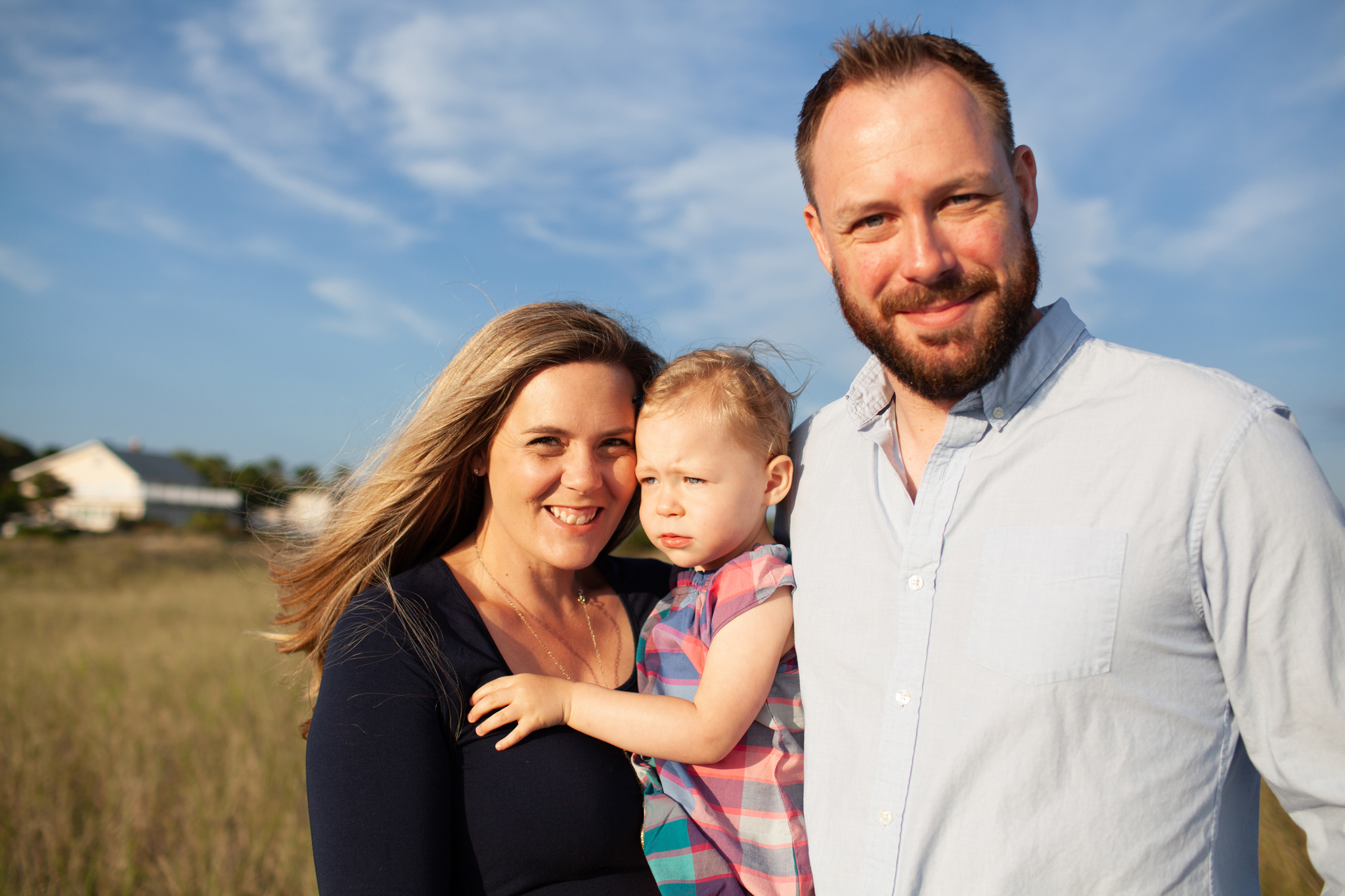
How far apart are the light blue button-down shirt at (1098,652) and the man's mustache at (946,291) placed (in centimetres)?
19

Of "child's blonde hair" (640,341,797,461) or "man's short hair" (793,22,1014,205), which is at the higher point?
"man's short hair" (793,22,1014,205)

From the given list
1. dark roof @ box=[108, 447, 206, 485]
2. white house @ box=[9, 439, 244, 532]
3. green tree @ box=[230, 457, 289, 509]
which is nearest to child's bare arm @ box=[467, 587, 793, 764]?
green tree @ box=[230, 457, 289, 509]

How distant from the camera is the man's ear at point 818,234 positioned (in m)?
2.35

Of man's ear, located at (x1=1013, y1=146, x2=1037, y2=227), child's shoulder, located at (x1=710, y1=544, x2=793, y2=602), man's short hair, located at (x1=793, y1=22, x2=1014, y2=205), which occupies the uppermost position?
man's short hair, located at (x1=793, y1=22, x2=1014, y2=205)

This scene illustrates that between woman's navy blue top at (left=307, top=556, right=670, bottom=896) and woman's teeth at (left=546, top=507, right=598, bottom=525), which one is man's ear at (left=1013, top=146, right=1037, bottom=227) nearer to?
woman's teeth at (left=546, top=507, right=598, bottom=525)

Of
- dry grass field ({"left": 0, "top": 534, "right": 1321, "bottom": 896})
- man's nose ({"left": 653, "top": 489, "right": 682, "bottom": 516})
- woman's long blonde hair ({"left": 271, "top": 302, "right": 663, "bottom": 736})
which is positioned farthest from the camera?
dry grass field ({"left": 0, "top": 534, "right": 1321, "bottom": 896})

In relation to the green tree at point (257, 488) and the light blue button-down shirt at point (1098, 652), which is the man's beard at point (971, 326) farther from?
the green tree at point (257, 488)

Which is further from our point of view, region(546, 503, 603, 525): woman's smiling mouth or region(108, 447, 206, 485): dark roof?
region(108, 447, 206, 485): dark roof

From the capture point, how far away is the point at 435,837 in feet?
6.84

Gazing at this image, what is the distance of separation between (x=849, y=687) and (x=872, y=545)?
1.21 feet

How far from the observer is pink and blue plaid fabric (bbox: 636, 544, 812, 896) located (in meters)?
2.26

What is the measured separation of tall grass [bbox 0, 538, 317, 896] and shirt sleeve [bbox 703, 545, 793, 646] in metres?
2.04

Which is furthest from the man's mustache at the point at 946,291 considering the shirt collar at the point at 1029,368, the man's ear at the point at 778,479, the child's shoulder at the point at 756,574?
the child's shoulder at the point at 756,574

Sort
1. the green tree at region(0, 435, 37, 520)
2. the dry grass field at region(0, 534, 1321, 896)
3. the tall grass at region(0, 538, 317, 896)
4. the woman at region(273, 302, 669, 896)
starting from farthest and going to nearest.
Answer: the green tree at region(0, 435, 37, 520)
the tall grass at region(0, 538, 317, 896)
the dry grass field at region(0, 534, 1321, 896)
the woman at region(273, 302, 669, 896)
